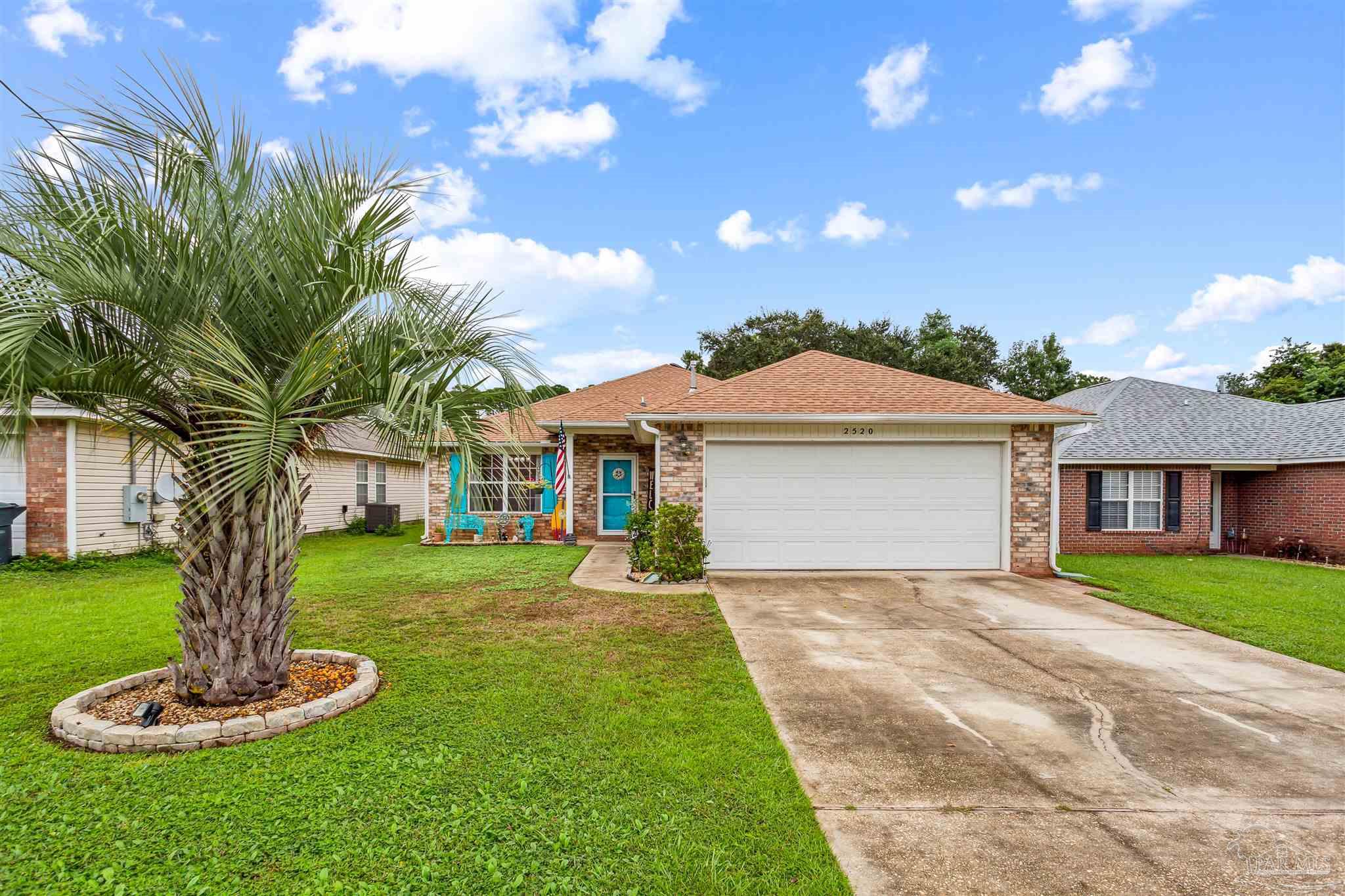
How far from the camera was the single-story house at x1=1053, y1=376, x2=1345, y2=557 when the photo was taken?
12.6 meters

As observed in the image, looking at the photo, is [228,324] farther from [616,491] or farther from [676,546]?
[616,491]

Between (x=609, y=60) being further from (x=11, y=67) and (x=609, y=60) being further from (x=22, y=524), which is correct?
(x=22, y=524)

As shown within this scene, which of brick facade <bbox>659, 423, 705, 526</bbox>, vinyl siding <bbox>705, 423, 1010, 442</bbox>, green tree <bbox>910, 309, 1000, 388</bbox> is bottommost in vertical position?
brick facade <bbox>659, 423, 705, 526</bbox>

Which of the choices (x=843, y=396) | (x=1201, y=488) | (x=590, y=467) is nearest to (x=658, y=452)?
(x=843, y=396)

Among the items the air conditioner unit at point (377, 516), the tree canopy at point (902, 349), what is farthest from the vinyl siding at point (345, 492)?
the tree canopy at point (902, 349)

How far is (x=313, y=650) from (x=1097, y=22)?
1430 centimetres

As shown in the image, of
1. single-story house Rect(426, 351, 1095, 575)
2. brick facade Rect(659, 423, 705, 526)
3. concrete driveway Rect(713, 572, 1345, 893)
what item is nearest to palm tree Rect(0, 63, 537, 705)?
concrete driveway Rect(713, 572, 1345, 893)

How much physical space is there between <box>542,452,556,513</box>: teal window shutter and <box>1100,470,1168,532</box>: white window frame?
1224 centimetres

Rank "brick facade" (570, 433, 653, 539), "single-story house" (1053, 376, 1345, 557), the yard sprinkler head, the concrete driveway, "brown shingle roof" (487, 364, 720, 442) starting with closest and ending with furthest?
the concrete driveway < the yard sprinkler head < "single-story house" (1053, 376, 1345, 557) < "brown shingle roof" (487, 364, 720, 442) < "brick facade" (570, 433, 653, 539)

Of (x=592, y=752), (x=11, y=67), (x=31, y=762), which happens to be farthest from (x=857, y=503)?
(x=11, y=67)

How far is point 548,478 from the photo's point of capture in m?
14.4

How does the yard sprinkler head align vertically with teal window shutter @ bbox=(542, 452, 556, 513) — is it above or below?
below

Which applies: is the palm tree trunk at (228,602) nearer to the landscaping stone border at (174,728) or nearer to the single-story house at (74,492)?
the landscaping stone border at (174,728)

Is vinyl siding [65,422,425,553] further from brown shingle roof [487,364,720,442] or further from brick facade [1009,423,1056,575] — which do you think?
brick facade [1009,423,1056,575]
